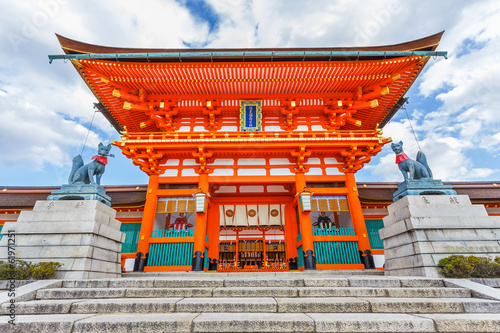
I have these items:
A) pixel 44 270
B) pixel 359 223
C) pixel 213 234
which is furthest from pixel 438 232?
pixel 44 270

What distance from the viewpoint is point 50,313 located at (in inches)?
138

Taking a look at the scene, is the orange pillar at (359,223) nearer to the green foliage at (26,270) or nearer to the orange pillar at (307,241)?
the orange pillar at (307,241)

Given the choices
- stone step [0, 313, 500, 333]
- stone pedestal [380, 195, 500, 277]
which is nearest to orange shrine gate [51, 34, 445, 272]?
stone pedestal [380, 195, 500, 277]

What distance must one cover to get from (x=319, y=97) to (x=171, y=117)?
694 centimetres

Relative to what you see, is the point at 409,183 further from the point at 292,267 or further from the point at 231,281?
the point at 292,267

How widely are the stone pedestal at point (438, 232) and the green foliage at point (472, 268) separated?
32 centimetres

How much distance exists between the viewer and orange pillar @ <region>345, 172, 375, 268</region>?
8.90 meters

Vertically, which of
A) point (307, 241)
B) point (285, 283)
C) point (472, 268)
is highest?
point (307, 241)

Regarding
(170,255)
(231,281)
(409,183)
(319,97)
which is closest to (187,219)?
(170,255)

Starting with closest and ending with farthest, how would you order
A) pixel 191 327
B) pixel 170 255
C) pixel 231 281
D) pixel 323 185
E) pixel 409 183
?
pixel 191 327 → pixel 231 281 → pixel 409 183 → pixel 170 255 → pixel 323 185

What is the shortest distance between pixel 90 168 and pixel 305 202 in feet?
24.2

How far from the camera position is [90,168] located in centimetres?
700

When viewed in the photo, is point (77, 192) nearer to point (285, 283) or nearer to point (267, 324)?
point (285, 283)

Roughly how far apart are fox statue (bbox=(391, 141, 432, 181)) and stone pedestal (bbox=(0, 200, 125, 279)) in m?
8.39
